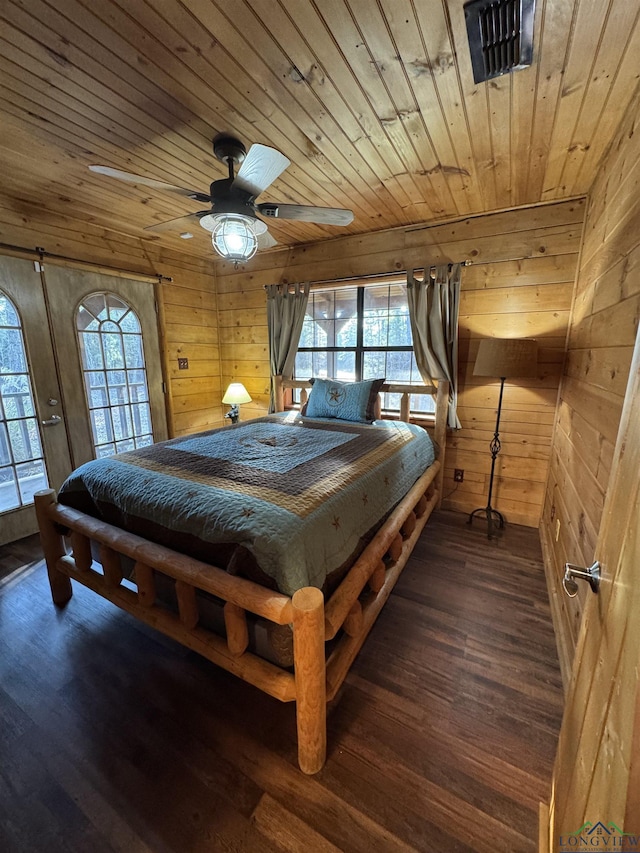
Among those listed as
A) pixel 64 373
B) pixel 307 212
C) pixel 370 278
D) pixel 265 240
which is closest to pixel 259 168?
pixel 307 212

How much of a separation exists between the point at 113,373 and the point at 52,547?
1827 millimetres

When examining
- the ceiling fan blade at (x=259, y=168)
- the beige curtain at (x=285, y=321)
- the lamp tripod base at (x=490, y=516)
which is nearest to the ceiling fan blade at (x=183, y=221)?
the ceiling fan blade at (x=259, y=168)

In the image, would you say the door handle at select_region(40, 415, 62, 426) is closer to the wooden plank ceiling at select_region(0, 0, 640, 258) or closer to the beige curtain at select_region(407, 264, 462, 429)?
the wooden plank ceiling at select_region(0, 0, 640, 258)

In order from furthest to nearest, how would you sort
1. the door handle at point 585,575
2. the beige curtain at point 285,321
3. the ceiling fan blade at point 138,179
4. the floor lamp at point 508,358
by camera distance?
the beige curtain at point 285,321 < the floor lamp at point 508,358 < the ceiling fan blade at point 138,179 < the door handle at point 585,575

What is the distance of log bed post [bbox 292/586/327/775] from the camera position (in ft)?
3.43

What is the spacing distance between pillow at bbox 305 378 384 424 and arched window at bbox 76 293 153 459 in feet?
5.86

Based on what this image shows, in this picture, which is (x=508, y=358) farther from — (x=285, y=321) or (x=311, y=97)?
(x=285, y=321)

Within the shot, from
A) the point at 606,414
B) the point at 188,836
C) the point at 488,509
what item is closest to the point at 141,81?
the point at 606,414

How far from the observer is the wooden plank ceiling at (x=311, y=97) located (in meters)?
1.14

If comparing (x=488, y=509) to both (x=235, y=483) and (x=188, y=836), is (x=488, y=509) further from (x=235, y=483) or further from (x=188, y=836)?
(x=188, y=836)

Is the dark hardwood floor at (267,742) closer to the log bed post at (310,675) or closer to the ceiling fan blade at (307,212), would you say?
the log bed post at (310,675)

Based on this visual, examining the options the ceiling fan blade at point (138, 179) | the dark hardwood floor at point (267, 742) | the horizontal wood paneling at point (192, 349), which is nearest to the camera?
the dark hardwood floor at point (267, 742)

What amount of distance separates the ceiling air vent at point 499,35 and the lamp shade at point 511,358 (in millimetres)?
1387

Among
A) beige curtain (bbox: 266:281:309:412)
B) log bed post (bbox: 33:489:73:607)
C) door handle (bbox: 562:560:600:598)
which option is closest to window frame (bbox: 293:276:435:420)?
beige curtain (bbox: 266:281:309:412)
